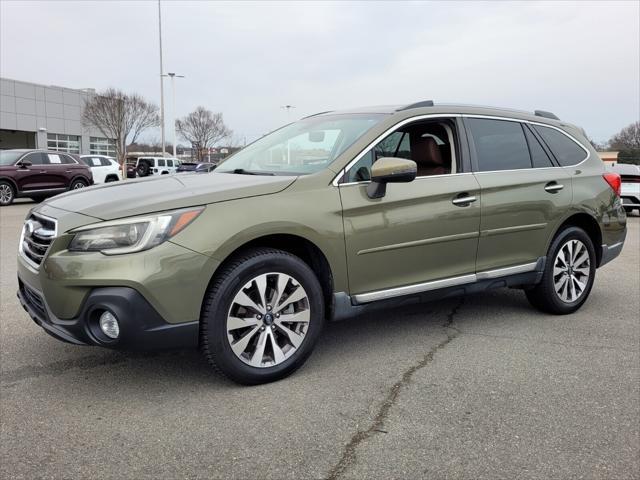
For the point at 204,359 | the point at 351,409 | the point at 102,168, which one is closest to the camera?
the point at 351,409

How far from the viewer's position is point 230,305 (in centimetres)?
318

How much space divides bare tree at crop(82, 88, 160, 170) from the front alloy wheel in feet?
164

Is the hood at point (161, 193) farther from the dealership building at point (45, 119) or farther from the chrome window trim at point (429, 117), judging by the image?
the dealership building at point (45, 119)

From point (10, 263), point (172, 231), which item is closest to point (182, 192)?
point (172, 231)

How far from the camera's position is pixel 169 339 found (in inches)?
120

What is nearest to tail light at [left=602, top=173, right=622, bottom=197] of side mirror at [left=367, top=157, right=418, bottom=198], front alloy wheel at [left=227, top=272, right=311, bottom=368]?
side mirror at [left=367, top=157, right=418, bottom=198]

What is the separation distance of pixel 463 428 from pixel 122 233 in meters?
2.05

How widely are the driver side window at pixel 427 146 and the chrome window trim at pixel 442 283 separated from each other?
79 centimetres

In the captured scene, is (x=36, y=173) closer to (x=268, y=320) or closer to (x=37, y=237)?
(x=37, y=237)

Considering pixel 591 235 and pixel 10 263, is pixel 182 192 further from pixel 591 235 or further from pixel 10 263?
pixel 10 263

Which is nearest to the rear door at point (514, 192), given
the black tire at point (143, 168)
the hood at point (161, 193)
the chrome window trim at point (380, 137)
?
the chrome window trim at point (380, 137)

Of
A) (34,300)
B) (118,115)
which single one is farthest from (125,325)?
(118,115)

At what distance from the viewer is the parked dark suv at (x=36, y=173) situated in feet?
53.8

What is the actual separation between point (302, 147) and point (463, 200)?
125 centimetres
